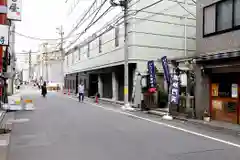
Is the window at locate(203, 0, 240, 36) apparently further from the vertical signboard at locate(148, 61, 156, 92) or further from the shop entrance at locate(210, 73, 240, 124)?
the vertical signboard at locate(148, 61, 156, 92)

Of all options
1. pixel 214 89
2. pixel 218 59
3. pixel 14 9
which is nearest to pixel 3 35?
pixel 14 9

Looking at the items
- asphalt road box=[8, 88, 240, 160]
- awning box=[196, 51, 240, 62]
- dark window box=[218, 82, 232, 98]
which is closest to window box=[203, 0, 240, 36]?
awning box=[196, 51, 240, 62]

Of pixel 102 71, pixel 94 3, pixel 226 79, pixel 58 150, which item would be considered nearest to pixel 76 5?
pixel 94 3

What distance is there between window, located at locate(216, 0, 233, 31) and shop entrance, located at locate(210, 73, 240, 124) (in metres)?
2.13

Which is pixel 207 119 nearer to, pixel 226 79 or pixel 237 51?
pixel 226 79

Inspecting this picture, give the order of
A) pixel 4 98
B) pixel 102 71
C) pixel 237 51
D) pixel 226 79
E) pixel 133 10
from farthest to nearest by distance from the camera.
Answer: pixel 102 71, pixel 133 10, pixel 4 98, pixel 226 79, pixel 237 51

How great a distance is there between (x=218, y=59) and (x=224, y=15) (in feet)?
6.50

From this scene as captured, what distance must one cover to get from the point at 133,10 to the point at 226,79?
1118 cm

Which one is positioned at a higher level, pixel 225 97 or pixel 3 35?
pixel 3 35

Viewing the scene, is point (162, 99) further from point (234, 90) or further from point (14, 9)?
point (14, 9)

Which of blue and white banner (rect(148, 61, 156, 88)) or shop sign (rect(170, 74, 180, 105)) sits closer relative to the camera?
shop sign (rect(170, 74, 180, 105))

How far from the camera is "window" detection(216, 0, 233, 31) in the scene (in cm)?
1204

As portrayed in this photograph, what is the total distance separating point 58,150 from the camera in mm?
7488

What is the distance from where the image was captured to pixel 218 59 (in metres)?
12.2
